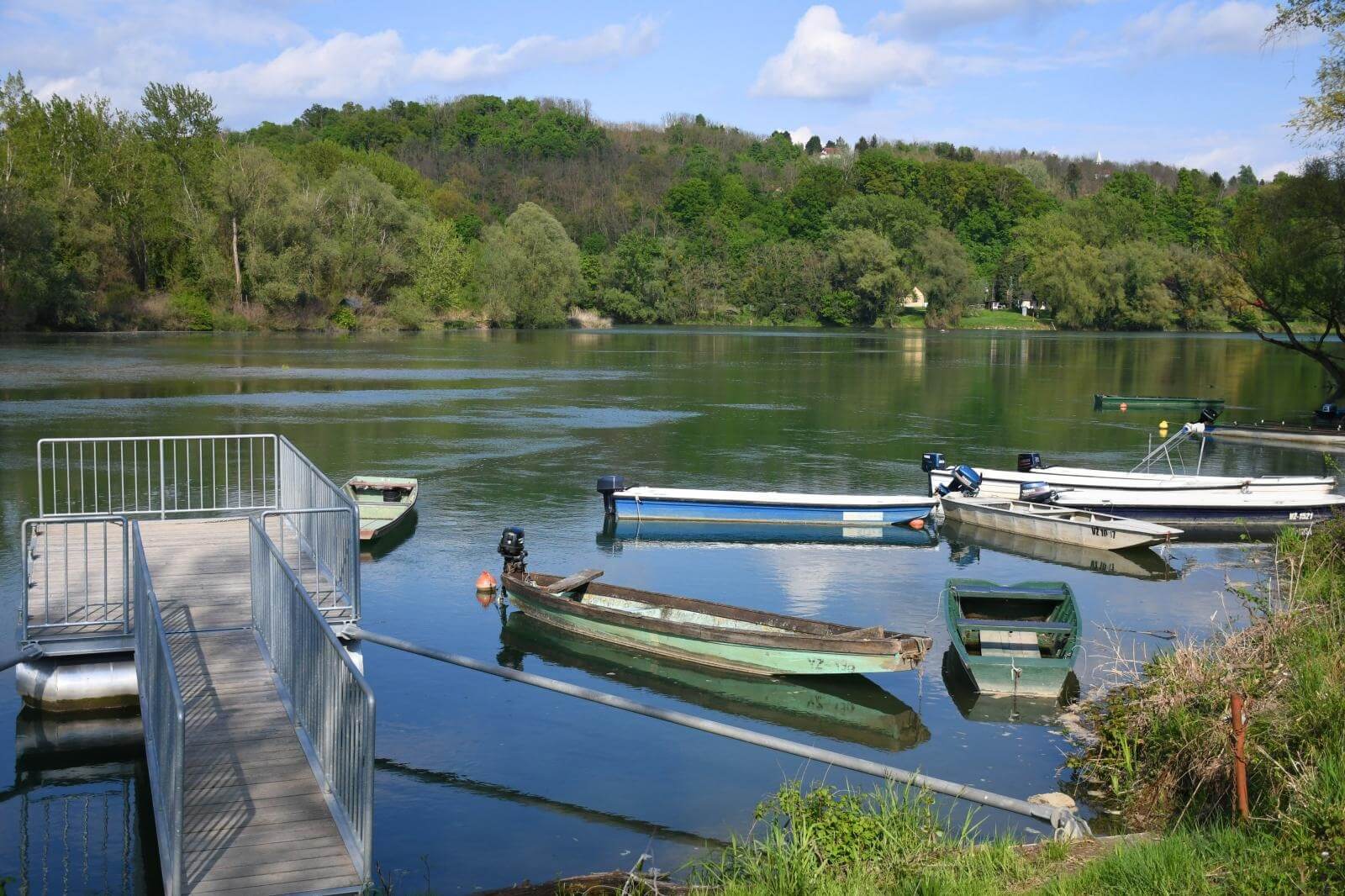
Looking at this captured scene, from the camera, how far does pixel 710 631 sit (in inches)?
628

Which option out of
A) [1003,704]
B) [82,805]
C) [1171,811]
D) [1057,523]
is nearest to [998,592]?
[1003,704]

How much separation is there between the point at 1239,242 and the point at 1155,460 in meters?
22.5

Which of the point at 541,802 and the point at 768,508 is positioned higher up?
the point at 768,508

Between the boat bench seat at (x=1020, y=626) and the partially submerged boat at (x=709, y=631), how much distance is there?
2.92 feet

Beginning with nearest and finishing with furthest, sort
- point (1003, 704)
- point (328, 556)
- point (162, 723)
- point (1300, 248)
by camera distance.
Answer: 1. point (162, 723)
2. point (328, 556)
3. point (1003, 704)
4. point (1300, 248)

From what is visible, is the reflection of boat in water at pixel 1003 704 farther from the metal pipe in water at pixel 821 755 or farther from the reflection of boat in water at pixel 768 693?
the metal pipe in water at pixel 821 755

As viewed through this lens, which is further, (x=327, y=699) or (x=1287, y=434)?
(x=1287, y=434)

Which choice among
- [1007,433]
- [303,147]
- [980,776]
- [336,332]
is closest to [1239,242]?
[1007,433]

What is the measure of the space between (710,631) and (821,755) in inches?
205

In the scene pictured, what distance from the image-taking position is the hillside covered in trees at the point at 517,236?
91688mm

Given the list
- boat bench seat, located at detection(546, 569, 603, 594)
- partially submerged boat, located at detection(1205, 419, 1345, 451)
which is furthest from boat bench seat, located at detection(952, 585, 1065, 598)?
partially submerged boat, located at detection(1205, 419, 1345, 451)

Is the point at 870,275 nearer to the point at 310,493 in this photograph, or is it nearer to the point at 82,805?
the point at 310,493

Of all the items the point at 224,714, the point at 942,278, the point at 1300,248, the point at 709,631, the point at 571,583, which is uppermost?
the point at 942,278

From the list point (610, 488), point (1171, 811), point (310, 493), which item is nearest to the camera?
point (1171, 811)
